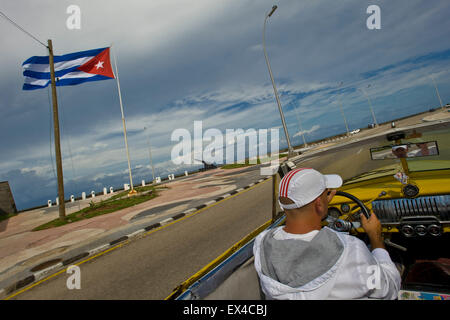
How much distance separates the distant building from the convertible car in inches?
1055

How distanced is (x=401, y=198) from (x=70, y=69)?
1476 cm

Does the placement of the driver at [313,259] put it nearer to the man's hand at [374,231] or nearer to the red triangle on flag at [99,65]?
the man's hand at [374,231]

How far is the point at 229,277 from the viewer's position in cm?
164

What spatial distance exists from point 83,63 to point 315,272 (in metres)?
15.0

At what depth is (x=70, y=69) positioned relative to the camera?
12383mm

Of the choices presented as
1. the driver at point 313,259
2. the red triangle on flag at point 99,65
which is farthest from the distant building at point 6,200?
the driver at point 313,259

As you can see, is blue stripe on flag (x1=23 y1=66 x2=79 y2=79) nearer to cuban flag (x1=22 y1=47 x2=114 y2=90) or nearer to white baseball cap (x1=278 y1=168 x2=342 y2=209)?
cuban flag (x1=22 y1=47 x2=114 y2=90)

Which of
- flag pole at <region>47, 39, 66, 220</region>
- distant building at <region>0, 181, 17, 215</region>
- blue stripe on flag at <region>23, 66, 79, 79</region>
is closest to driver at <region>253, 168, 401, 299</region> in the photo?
flag pole at <region>47, 39, 66, 220</region>

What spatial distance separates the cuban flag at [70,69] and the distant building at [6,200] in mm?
14606

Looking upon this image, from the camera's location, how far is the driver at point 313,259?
4.03 ft

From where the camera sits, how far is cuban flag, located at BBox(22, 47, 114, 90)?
11859 mm
